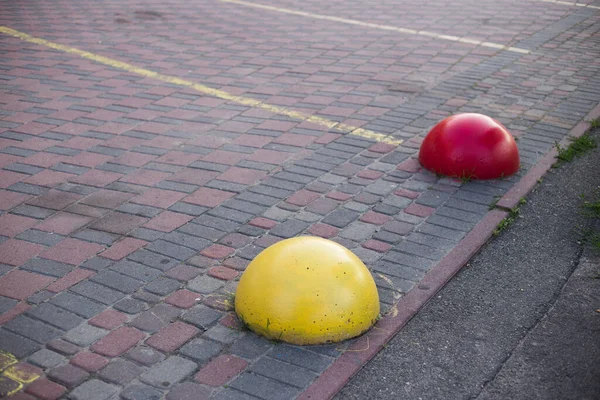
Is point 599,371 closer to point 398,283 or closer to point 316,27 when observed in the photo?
point 398,283

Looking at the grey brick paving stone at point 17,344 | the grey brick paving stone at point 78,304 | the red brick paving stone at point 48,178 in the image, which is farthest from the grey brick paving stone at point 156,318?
the red brick paving stone at point 48,178

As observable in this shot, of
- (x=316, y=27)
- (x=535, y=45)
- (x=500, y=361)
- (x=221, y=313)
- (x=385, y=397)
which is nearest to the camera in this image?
(x=385, y=397)

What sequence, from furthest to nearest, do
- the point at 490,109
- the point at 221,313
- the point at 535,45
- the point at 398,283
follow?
the point at 535,45 → the point at 490,109 → the point at 398,283 → the point at 221,313

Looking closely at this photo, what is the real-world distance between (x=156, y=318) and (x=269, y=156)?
7.78ft

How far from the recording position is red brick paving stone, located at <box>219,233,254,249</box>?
14.9ft

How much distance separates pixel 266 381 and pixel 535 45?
730 cm

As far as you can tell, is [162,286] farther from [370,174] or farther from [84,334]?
[370,174]

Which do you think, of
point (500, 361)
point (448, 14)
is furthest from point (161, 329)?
point (448, 14)

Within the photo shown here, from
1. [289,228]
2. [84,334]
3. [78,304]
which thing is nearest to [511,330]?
[289,228]

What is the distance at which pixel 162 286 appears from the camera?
4062mm

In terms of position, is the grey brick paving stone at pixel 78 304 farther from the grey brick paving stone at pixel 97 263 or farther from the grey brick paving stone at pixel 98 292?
the grey brick paving stone at pixel 97 263

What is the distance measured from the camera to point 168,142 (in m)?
6.12

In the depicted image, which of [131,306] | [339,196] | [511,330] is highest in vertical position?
[131,306]

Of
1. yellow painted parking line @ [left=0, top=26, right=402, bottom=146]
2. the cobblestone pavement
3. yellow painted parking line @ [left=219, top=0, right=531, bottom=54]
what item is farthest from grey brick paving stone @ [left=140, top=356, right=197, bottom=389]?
yellow painted parking line @ [left=219, top=0, right=531, bottom=54]
